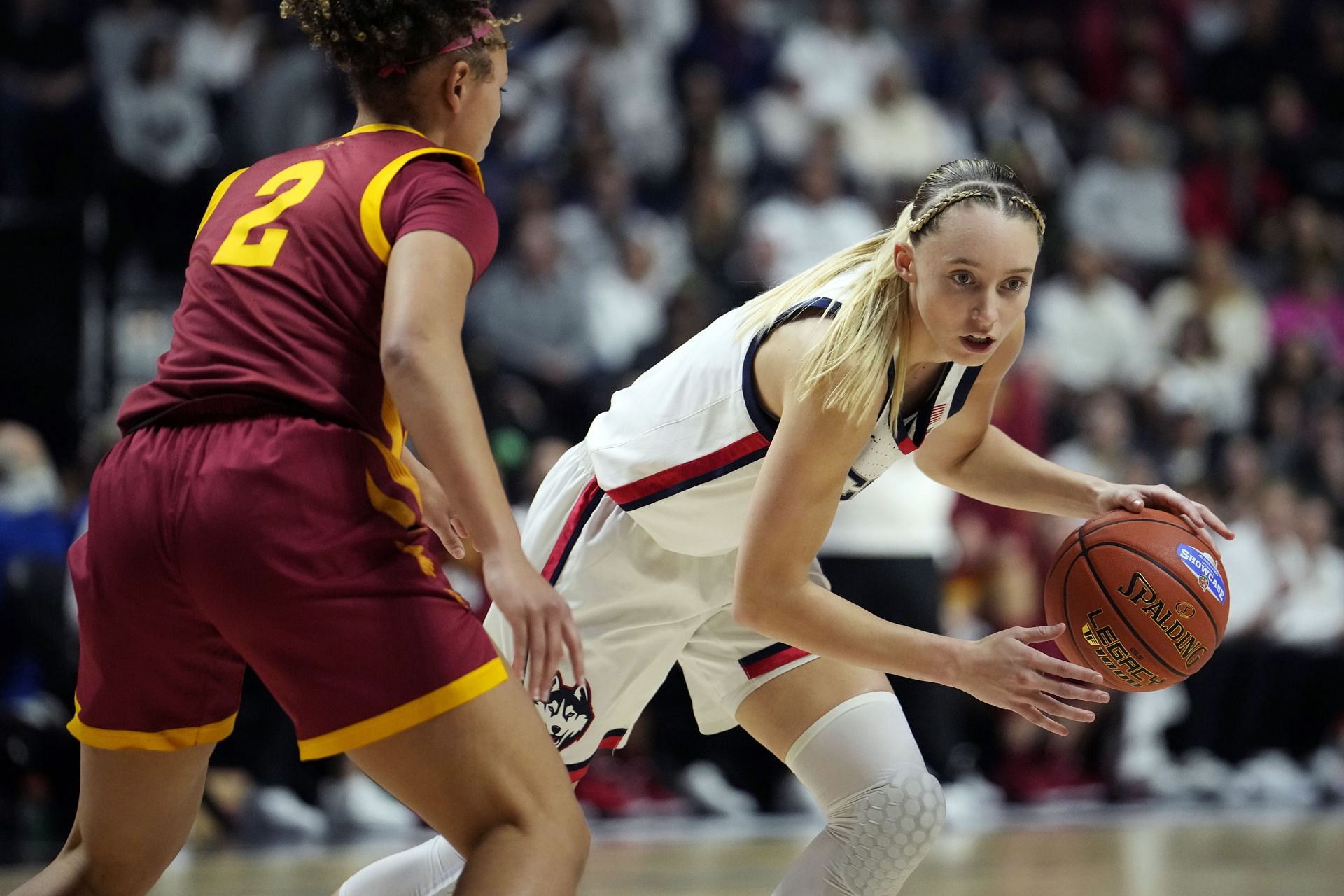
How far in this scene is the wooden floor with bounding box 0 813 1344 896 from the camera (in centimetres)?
498

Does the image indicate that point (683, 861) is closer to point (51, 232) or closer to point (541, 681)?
point (541, 681)

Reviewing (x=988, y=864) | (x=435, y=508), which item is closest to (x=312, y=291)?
(x=435, y=508)

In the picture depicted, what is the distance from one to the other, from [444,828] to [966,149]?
9.06 m

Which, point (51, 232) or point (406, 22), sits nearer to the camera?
point (406, 22)

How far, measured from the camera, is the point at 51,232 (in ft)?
24.6

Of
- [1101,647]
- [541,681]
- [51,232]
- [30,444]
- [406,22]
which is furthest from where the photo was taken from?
[51,232]

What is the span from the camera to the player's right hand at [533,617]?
6.98 ft

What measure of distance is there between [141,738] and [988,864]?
12.9 feet

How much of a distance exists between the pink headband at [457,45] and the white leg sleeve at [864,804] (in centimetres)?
144

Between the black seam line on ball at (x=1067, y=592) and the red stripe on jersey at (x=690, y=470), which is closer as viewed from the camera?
the red stripe on jersey at (x=690, y=470)

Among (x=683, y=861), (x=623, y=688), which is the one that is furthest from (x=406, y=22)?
(x=683, y=861)

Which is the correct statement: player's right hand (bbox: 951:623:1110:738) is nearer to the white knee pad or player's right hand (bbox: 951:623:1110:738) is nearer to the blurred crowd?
the white knee pad

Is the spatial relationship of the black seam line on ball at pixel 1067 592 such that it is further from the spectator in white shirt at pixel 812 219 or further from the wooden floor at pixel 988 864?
the spectator in white shirt at pixel 812 219

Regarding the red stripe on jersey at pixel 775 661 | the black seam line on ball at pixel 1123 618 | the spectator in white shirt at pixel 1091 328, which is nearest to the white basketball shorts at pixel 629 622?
the red stripe on jersey at pixel 775 661
